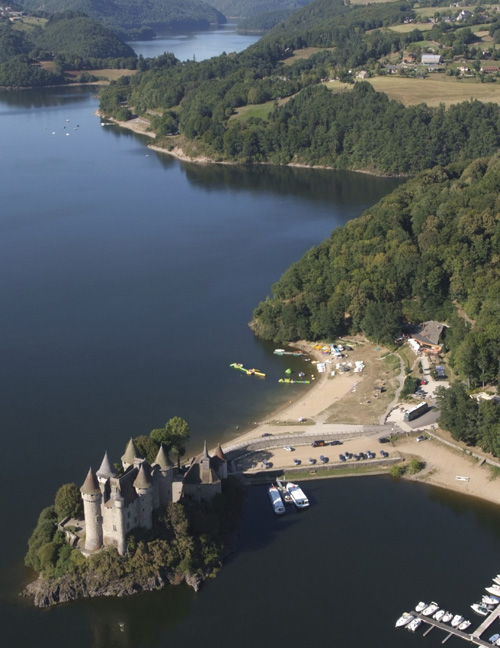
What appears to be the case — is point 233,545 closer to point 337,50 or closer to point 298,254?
point 298,254

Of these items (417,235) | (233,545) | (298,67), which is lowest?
(233,545)

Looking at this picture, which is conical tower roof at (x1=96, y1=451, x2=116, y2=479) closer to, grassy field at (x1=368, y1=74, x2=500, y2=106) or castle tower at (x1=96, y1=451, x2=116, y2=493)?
castle tower at (x1=96, y1=451, x2=116, y2=493)

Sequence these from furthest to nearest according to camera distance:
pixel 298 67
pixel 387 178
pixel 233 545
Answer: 1. pixel 298 67
2. pixel 387 178
3. pixel 233 545

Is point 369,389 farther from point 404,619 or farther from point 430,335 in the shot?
point 404,619

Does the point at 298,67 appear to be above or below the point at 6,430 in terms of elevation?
above

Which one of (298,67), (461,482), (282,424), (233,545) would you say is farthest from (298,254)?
(298,67)

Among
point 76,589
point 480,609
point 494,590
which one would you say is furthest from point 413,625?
point 76,589
